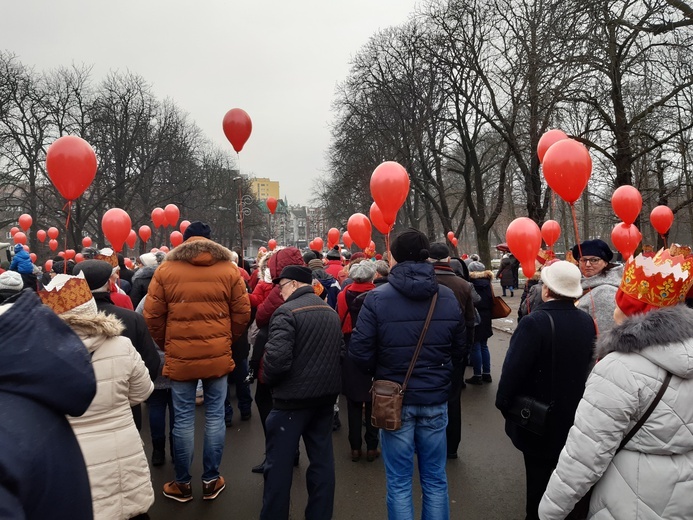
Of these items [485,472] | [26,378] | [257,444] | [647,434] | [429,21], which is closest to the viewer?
[26,378]

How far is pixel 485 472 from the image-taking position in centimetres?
399

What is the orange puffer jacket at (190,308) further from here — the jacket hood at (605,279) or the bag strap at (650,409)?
the jacket hood at (605,279)

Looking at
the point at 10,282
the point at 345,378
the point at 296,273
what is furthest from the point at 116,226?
the point at 296,273

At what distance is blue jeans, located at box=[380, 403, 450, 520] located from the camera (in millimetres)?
2777

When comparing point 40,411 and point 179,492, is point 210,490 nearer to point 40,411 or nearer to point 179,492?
point 179,492

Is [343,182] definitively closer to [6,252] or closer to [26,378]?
[6,252]

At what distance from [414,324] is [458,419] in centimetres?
191

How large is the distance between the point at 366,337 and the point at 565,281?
131 cm

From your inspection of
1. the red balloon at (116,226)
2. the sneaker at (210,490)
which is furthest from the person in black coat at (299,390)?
the red balloon at (116,226)

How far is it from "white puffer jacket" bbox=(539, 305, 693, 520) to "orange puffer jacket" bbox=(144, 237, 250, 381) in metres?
2.57

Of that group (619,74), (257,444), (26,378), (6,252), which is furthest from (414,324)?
(6,252)

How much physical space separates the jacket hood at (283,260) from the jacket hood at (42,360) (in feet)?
7.65

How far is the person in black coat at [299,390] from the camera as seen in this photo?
288 centimetres

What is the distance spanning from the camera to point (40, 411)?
39.6 inches
